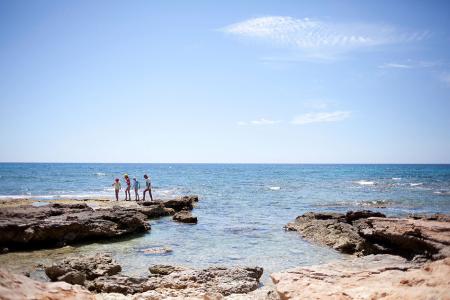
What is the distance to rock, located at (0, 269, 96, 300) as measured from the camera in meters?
3.35

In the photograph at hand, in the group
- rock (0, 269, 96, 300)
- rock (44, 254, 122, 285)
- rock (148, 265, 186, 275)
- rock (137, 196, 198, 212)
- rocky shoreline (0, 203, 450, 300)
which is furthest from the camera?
rock (137, 196, 198, 212)

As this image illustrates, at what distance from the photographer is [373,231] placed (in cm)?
971

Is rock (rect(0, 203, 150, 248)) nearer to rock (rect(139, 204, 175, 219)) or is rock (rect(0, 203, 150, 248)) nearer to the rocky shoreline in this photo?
the rocky shoreline

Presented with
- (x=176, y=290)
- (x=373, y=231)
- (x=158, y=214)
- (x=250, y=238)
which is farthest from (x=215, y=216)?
(x=176, y=290)

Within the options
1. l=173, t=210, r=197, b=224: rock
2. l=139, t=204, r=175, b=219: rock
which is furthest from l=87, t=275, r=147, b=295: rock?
l=139, t=204, r=175, b=219: rock

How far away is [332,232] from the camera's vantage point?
14.2 metres

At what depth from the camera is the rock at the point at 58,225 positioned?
39.2ft

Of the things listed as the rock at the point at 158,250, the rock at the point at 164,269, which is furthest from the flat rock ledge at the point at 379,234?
the rock at the point at 158,250

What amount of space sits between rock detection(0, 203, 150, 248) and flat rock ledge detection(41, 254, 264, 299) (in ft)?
15.4

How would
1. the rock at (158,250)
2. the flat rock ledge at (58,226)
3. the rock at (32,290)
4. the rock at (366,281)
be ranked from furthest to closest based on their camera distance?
1. the flat rock ledge at (58,226)
2. the rock at (158,250)
3. the rock at (366,281)
4. the rock at (32,290)

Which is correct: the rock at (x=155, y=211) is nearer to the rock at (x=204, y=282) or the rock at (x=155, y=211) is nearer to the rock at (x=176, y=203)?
the rock at (x=176, y=203)

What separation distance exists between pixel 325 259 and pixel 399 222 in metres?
3.13

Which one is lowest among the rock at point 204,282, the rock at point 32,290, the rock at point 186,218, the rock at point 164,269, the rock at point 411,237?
the rock at point 186,218

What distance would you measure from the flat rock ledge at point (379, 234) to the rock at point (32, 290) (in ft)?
19.2
